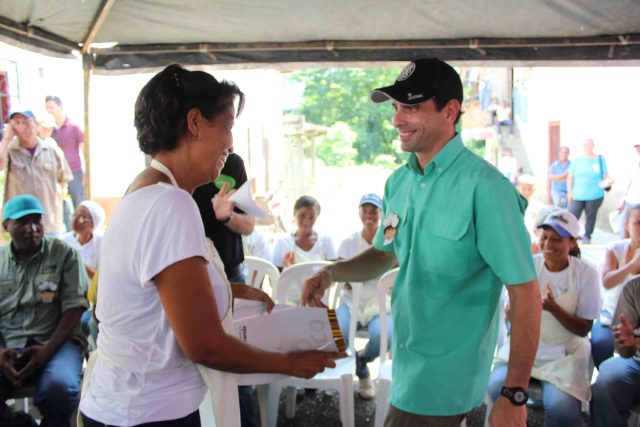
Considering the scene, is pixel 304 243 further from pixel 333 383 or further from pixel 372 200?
pixel 333 383

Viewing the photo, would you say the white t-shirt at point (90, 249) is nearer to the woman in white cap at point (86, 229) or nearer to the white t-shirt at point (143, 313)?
the woman in white cap at point (86, 229)

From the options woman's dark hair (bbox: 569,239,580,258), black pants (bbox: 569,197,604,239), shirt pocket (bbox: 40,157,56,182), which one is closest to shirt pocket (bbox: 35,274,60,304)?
woman's dark hair (bbox: 569,239,580,258)

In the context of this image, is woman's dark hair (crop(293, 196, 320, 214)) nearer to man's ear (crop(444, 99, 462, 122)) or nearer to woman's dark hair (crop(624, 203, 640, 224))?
woman's dark hair (crop(624, 203, 640, 224))

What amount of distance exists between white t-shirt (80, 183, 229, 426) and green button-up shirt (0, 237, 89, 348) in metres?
2.58

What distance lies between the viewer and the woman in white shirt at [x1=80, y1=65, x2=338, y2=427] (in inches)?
55.4

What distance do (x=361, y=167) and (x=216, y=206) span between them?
2846cm

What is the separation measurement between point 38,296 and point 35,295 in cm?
2

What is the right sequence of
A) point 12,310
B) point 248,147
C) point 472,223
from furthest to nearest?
point 248,147, point 12,310, point 472,223

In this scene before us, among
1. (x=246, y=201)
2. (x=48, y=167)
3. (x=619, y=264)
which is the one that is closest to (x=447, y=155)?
(x=246, y=201)

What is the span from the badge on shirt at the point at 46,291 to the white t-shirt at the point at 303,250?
2.11 m

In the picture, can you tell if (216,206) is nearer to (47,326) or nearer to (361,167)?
(47,326)

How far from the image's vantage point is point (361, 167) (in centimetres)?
3147

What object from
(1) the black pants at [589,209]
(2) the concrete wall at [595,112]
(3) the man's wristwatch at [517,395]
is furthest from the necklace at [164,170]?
(1) the black pants at [589,209]

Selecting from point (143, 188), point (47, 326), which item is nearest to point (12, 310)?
point (47, 326)
